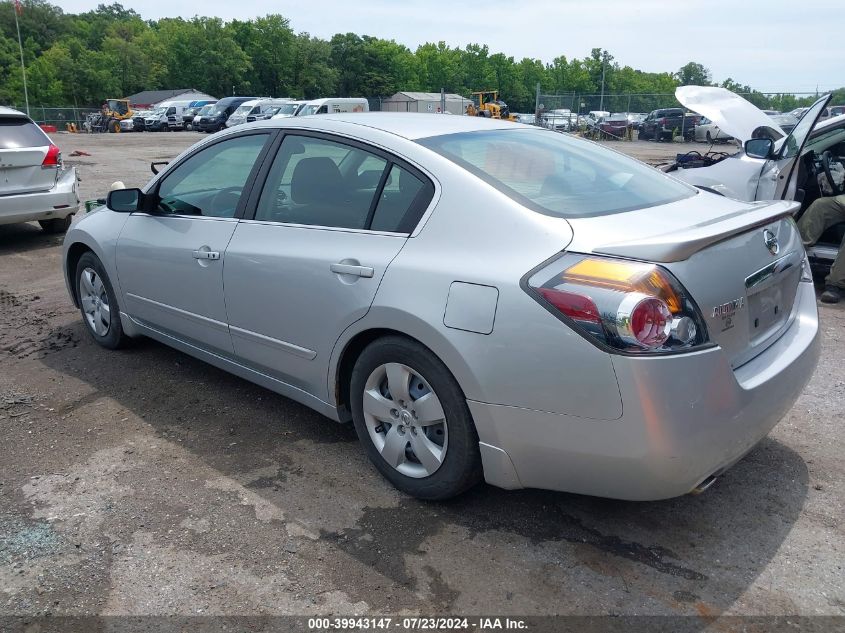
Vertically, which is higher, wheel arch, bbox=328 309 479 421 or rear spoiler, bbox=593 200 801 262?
rear spoiler, bbox=593 200 801 262

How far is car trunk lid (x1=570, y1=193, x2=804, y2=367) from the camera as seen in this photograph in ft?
8.07

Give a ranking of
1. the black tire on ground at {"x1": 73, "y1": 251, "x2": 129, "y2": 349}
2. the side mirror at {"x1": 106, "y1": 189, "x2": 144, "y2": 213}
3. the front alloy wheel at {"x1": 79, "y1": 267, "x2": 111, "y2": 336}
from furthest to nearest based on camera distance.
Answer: the front alloy wheel at {"x1": 79, "y1": 267, "x2": 111, "y2": 336} → the black tire on ground at {"x1": 73, "y1": 251, "x2": 129, "y2": 349} → the side mirror at {"x1": 106, "y1": 189, "x2": 144, "y2": 213}

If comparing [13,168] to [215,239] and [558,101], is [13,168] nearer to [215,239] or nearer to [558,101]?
[215,239]

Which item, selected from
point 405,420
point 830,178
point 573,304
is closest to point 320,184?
point 405,420

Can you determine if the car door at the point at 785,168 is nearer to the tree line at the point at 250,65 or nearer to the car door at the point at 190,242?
the car door at the point at 190,242

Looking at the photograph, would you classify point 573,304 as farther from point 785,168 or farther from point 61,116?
point 61,116

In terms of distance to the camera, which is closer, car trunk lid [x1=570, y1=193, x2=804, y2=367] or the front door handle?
car trunk lid [x1=570, y1=193, x2=804, y2=367]

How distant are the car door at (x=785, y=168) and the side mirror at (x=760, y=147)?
13cm

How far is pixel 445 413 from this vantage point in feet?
9.22

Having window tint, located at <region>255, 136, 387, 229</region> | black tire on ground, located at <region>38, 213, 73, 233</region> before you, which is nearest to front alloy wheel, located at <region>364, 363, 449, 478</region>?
window tint, located at <region>255, 136, 387, 229</region>

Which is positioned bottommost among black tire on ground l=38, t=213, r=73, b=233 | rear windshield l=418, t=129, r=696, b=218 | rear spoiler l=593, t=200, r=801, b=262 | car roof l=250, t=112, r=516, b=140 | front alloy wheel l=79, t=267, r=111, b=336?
black tire on ground l=38, t=213, r=73, b=233

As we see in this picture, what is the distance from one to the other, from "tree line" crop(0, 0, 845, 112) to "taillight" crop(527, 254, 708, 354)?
7561 centimetres

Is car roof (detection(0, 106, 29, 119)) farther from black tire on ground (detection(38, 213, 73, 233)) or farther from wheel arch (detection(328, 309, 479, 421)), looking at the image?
wheel arch (detection(328, 309, 479, 421))

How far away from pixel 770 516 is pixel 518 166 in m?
1.82
